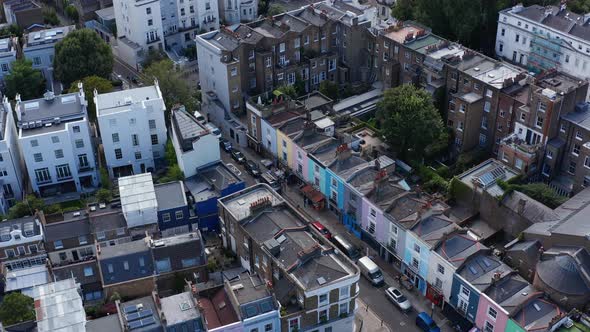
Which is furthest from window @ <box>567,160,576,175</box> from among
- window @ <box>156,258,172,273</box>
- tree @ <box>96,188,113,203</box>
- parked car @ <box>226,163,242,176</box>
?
tree @ <box>96,188,113,203</box>

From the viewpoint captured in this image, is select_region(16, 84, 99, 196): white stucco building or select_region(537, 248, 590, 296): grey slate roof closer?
select_region(537, 248, 590, 296): grey slate roof

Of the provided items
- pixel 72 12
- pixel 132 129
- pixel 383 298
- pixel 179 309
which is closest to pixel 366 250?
pixel 383 298

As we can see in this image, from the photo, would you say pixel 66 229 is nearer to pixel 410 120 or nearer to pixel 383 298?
pixel 383 298

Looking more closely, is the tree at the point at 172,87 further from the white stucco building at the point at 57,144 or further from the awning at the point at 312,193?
the awning at the point at 312,193

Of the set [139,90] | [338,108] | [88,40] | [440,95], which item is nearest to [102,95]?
Result: [139,90]

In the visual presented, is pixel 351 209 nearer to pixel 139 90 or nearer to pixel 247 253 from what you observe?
pixel 247 253

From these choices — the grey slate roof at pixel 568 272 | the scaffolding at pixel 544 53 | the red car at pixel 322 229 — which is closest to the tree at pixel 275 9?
the scaffolding at pixel 544 53

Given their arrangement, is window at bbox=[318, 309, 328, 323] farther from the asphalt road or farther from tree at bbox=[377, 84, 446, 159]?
tree at bbox=[377, 84, 446, 159]
